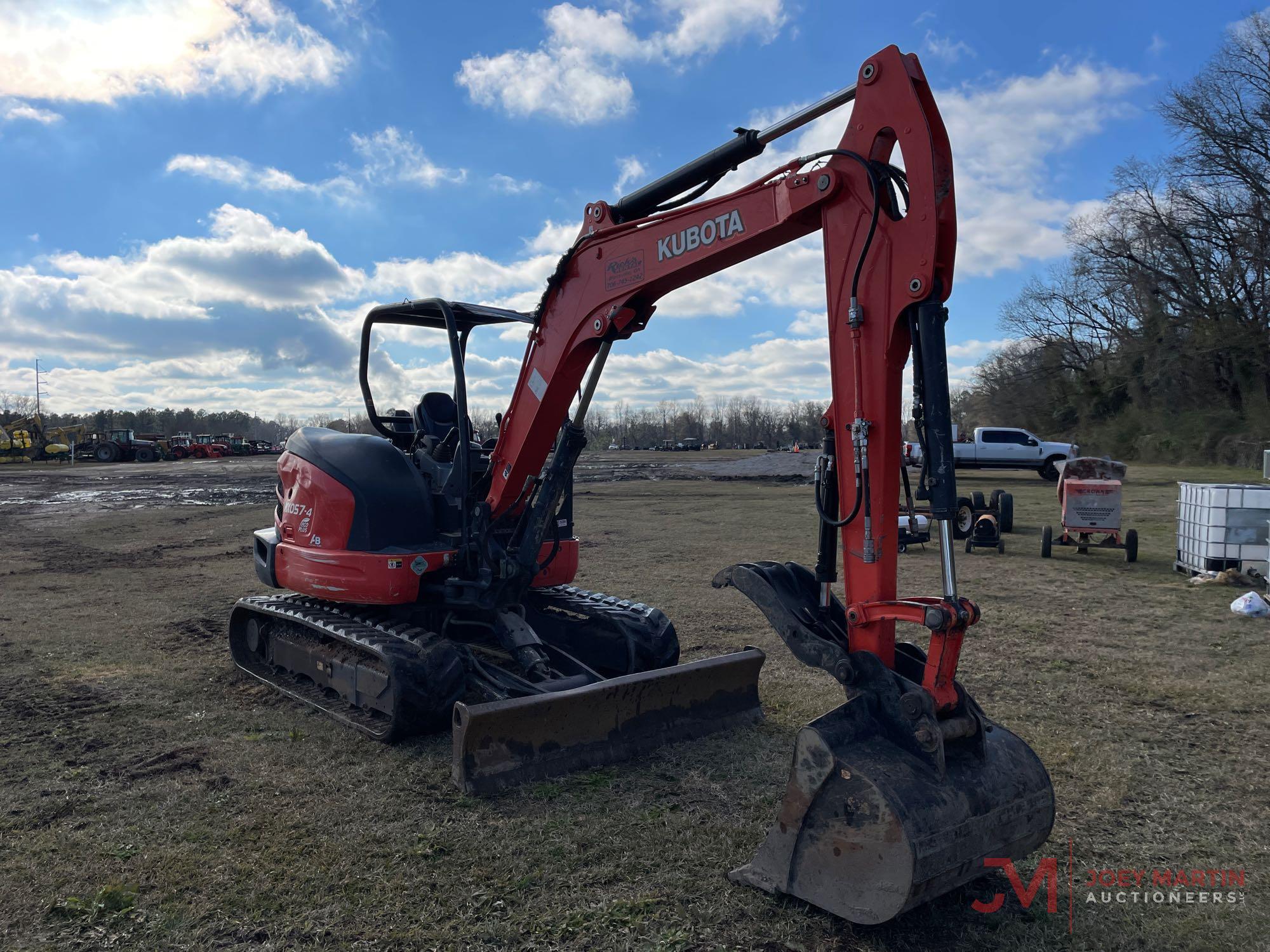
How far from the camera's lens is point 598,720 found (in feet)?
16.8

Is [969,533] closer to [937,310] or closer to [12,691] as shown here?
[937,310]

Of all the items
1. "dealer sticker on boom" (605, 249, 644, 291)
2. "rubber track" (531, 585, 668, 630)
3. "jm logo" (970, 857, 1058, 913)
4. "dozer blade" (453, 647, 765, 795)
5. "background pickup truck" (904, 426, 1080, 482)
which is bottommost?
"jm logo" (970, 857, 1058, 913)

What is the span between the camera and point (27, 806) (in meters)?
4.46

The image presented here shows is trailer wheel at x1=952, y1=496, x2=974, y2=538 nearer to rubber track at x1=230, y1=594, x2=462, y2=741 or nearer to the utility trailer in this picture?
the utility trailer

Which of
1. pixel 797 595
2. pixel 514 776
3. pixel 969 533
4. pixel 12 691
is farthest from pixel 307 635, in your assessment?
pixel 969 533

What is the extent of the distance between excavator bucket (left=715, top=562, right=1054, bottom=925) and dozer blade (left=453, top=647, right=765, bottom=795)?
1485 millimetres

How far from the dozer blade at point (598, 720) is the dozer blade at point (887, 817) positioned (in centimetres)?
149

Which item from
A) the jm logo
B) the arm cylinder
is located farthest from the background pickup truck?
the arm cylinder

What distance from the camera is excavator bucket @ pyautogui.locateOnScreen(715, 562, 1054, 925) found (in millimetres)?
3230

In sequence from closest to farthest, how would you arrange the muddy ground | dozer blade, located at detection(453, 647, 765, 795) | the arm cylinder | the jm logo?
the muddy ground < the jm logo < the arm cylinder < dozer blade, located at detection(453, 647, 765, 795)

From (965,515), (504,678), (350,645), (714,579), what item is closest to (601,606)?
(504,678)

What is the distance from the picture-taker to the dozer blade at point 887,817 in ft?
10.6

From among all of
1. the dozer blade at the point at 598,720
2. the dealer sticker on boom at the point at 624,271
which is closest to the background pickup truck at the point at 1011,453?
the dozer blade at the point at 598,720

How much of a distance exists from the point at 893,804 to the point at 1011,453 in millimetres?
35117
